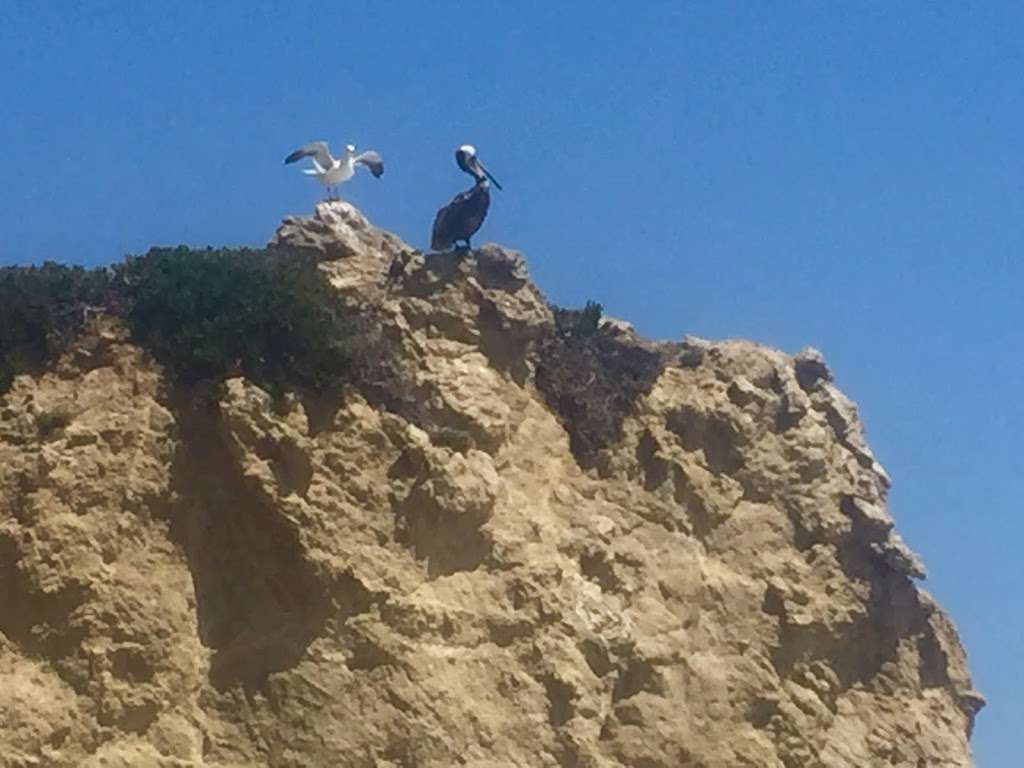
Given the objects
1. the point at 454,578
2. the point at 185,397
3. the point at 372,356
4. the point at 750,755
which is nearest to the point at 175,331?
the point at 185,397

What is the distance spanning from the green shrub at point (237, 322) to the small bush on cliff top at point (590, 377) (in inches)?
107

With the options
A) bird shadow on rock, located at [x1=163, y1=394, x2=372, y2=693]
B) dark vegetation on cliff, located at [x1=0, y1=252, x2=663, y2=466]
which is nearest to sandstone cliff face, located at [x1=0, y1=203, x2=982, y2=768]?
bird shadow on rock, located at [x1=163, y1=394, x2=372, y2=693]

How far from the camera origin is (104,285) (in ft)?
60.4

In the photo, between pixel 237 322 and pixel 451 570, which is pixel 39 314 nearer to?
pixel 237 322

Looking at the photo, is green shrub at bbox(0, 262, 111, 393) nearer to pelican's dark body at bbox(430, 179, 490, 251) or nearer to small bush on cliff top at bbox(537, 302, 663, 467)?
pelican's dark body at bbox(430, 179, 490, 251)

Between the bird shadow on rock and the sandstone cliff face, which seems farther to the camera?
the bird shadow on rock

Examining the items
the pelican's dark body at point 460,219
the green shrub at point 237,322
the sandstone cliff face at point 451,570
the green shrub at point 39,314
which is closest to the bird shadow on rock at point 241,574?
the sandstone cliff face at point 451,570

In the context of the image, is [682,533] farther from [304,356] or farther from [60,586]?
[60,586]

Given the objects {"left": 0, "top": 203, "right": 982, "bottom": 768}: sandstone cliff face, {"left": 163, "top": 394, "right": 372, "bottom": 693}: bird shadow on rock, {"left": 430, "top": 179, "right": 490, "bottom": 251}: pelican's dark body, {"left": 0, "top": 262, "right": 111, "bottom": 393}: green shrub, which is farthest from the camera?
{"left": 430, "top": 179, "right": 490, "bottom": 251}: pelican's dark body

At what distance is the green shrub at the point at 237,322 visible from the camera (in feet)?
58.2

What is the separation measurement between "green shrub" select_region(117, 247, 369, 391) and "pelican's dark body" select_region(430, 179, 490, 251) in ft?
6.32

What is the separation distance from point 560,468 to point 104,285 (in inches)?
202

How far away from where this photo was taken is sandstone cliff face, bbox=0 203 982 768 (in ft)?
54.2

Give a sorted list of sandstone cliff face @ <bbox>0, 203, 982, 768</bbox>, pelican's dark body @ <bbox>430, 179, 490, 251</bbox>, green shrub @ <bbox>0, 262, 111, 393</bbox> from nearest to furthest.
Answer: sandstone cliff face @ <bbox>0, 203, 982, 768</bbox>, green shrub @ <bbox>0, 262, 111, 393</bbox>, pelican's dark body @ <bbox>430, 179, 490, 251</bbox>
